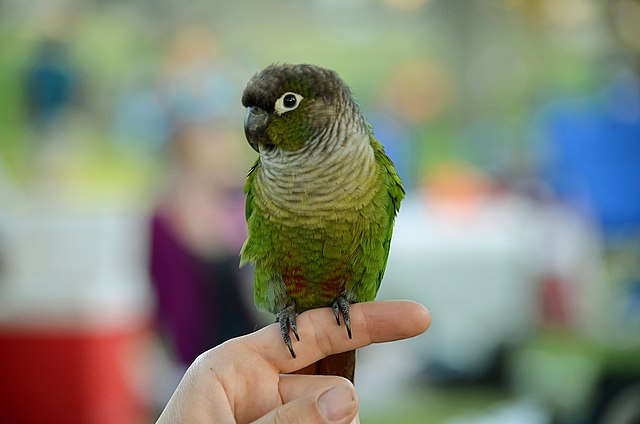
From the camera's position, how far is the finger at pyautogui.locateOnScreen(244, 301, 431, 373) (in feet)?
3.18

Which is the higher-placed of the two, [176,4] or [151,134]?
[176,4]

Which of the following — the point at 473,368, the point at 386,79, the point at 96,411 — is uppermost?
the point at 386,79

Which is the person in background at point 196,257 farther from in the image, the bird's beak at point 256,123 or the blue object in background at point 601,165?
the blue object in background at point 601,165

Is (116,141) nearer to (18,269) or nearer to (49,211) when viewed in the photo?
(49,211)

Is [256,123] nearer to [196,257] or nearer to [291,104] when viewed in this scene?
[291,104]

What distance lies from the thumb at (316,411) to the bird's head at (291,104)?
371mm

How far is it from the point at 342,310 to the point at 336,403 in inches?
7.4

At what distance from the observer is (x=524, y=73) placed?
26.6 ft

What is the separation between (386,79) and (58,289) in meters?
4.14

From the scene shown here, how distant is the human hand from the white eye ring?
0.30 m

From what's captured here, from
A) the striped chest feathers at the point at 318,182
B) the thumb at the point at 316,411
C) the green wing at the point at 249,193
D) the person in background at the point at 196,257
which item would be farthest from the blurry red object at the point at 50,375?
the thumb at the point at 316,411

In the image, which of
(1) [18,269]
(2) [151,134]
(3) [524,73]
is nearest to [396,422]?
(1) [18,269]

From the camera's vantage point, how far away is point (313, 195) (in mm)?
1020

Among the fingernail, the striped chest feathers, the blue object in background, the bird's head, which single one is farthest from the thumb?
the blue object in background
